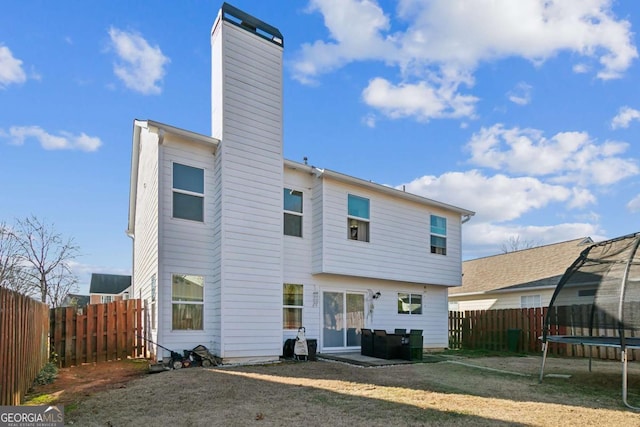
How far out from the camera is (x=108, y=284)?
4153cm

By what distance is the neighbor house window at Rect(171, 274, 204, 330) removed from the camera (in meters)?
10.1

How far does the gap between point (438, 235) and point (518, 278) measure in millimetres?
6389

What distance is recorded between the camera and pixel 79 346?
1001 centimetres

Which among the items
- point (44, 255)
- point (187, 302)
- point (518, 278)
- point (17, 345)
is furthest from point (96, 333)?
point (518, 278)

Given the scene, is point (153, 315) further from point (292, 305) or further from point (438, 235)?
point (438, 235)

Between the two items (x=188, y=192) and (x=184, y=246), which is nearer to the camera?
Result: (x=184, y=246)

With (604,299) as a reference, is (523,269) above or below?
above

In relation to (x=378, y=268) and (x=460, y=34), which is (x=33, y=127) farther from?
(x=460, y=34)

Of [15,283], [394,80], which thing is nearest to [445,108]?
[394,80]

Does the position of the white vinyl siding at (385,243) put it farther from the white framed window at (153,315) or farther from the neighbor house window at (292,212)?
the white framed window at (153,315)

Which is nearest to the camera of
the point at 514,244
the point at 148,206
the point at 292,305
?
the point at 292,305

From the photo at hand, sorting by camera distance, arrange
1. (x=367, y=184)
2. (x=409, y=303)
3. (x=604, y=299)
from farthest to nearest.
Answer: (x=409, y=303) → (x=367, y=184) → (x=604, y=299)

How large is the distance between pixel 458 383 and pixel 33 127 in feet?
51.9

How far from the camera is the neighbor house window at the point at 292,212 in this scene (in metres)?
12.4
